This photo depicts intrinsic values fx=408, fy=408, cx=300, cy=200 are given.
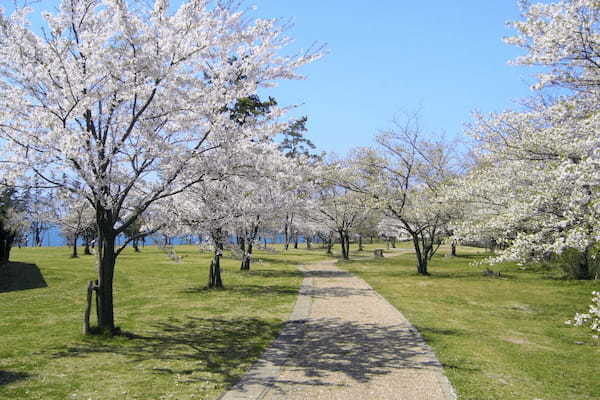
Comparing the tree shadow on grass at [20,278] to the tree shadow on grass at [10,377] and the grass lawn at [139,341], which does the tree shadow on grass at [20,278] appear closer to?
the grass lawn at [139,341]

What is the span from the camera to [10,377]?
698 cm

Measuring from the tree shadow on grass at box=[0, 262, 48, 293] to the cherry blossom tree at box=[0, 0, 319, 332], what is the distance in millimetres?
11600

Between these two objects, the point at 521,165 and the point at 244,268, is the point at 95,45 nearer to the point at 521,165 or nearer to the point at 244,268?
the point at 521,165

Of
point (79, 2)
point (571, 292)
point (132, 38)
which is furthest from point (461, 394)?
point (571, 292)

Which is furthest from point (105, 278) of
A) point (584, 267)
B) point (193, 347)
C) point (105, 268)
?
point (584, 267)

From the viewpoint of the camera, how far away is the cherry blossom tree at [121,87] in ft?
27.5

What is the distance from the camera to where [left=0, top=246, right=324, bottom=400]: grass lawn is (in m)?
6.66

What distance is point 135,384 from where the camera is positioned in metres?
6.73

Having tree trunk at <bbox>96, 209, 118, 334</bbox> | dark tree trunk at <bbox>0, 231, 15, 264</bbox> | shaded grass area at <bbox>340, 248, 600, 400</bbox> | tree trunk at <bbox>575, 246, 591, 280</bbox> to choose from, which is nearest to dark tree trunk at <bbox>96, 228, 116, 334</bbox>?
tree trunk at <bbox>96, 209, 118, 334</bbox>

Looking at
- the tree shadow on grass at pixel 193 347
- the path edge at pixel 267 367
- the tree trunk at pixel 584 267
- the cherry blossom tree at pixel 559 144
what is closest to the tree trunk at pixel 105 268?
the tree shadow on grass at pixel 193 347

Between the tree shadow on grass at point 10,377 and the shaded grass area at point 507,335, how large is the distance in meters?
7.24

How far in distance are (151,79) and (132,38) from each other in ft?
2.91

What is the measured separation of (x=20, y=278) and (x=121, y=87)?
57.8ft

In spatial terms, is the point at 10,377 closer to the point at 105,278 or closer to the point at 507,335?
the point at 105,278
